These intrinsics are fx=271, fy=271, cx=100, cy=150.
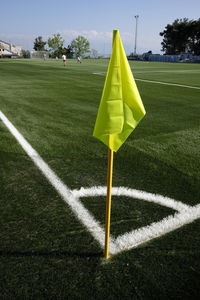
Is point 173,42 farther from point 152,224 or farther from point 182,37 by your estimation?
point 152,224

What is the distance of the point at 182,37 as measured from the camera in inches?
3465

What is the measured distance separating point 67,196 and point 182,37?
317 ft

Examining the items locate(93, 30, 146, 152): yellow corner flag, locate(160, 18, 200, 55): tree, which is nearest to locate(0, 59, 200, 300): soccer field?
locate(93, 30, 146, 152): yellow corner flag

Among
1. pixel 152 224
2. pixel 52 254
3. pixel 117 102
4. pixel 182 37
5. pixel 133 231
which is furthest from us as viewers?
pixel 182 37

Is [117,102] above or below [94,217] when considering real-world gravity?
above

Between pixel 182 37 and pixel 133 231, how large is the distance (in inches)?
3822

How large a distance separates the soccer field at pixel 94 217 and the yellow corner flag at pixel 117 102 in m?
0.91

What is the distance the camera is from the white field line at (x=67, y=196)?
237cm

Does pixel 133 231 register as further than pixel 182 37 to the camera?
No

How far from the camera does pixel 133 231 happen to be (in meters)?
2.37

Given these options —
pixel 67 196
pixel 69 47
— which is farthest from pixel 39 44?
pixel 67 196

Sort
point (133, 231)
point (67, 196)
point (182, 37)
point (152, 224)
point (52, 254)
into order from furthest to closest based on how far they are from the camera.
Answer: point (182, 37), point (67, 196), point (152, 224), point (133, 231), point (52, 254)

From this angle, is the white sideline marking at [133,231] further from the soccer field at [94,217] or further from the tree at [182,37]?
the tree at [182,37]

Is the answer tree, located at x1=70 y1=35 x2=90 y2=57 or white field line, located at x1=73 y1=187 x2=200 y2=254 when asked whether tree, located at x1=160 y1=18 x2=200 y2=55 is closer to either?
tree, located at x1=70 y1=35 x2=90 y2=57
